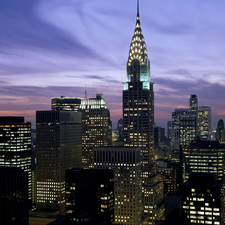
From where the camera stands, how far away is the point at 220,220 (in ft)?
654

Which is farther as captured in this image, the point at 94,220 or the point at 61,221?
the point at 94,220

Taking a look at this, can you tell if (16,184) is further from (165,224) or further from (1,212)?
(165,224)

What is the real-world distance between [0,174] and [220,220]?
116477mm

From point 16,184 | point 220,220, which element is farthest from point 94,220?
point 220,220

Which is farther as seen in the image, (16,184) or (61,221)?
(16,184)

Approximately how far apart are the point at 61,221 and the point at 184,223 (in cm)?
6618

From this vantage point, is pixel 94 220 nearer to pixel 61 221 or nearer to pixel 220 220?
pixel 61 221

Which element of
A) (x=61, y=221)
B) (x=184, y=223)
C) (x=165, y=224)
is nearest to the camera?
(x=61, y=221)

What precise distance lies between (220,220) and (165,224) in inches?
1300

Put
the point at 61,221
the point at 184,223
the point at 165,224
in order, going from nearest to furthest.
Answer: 1. the point at 61,221
2. the point at 165,224
3. the point at 184,223

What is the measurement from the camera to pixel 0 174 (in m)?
198

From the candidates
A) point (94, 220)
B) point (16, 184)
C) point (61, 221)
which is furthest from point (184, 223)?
point (16, 184)

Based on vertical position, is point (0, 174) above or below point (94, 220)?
above

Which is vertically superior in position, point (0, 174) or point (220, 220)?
point (0, 174)
